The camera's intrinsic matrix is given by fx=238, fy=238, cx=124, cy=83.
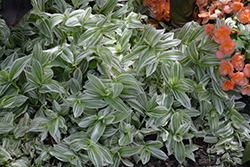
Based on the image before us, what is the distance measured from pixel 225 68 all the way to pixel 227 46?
159 mm

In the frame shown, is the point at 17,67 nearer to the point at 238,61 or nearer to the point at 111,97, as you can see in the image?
the point at 111,97

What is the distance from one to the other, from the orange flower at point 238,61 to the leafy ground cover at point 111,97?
7 centimetres

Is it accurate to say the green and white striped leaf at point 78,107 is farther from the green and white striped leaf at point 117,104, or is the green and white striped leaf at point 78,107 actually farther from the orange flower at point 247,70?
the orange flower at point 247,70

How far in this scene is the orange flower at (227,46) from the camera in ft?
5.45

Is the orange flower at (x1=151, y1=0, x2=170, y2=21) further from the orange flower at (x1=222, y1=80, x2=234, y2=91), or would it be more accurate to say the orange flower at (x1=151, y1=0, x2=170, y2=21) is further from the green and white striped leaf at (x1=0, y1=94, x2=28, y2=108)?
the green and white striped leaf at (x1=0, y1=94, x2=28, y2=108)

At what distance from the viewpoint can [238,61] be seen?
5.56 ft

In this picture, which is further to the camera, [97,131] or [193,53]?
[193,53]

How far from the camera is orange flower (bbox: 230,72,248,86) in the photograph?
170 cm

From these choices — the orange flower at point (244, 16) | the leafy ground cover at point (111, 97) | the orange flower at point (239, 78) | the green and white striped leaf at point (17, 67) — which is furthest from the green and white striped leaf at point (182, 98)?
the green and white striped leaf at point (17, 67)

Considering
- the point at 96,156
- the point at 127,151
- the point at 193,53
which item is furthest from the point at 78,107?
the point at 193,53

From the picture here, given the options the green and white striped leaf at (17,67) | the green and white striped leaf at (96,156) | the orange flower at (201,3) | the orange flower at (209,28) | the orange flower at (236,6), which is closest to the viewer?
the green and white striped leaf at (96,156)

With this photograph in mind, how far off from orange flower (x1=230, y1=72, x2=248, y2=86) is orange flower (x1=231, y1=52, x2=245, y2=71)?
0.04 m

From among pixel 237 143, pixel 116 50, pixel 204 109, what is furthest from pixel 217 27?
pixel 237 143

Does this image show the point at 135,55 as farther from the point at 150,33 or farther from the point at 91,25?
the point at 91,25
